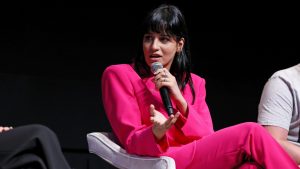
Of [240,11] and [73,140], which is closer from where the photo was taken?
[73,140]

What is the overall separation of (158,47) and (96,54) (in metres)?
1.12

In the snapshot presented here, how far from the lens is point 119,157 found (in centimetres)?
216

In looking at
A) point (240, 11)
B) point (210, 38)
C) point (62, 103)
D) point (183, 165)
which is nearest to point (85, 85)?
point (62, 103)

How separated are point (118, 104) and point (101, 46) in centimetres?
123

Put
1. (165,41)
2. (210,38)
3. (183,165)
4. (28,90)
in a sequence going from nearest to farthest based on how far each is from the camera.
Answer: (183,165)
(165,41)
(28,90)
(210,38)

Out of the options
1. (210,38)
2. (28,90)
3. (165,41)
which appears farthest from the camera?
(210,38)

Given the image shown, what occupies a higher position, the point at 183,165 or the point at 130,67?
the point at 130,67

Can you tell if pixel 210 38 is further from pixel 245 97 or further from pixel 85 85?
pixel 85 85

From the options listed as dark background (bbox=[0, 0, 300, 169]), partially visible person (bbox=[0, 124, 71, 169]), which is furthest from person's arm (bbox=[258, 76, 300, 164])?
dark background (bbox=[0, 0, 300, 169])

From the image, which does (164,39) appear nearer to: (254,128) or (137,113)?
(137,113)

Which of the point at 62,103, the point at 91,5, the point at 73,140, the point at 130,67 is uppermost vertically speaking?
the point at 91,5

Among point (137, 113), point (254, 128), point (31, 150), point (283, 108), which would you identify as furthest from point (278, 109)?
point (31, 150)

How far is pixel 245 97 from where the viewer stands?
367cm

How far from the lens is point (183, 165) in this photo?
2.11 meters
